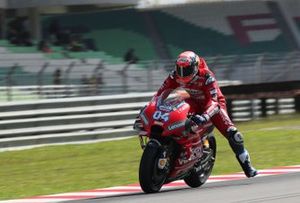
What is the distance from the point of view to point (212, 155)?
9328 mm

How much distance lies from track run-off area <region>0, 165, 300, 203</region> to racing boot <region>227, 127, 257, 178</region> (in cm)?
12

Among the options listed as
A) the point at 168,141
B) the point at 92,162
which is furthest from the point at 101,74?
the point at 168,141

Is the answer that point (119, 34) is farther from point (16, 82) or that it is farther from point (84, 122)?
point (84, 122)

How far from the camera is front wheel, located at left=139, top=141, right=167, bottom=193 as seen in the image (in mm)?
8094

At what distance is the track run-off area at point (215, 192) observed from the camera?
770cm

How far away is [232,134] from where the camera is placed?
30.2ft

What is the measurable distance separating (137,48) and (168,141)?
26438mm

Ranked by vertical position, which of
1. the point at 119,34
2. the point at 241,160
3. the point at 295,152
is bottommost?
the point at 119,34

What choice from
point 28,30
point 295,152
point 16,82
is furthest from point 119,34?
point 295,152

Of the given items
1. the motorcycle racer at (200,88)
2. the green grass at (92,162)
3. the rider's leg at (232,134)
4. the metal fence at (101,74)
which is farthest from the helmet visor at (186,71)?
the metal fence at (101,74)

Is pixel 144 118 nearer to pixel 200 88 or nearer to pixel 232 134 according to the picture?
pixel 200 88

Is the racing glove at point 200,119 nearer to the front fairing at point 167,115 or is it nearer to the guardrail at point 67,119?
the front fairing at point 167,115

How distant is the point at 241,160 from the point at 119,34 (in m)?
26.3

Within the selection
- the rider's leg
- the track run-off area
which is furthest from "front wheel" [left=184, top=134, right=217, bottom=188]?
the rider's leg
